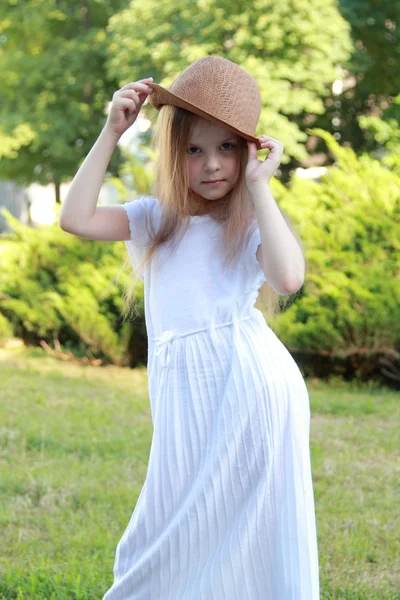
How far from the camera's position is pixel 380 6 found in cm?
1501

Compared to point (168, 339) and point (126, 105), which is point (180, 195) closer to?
point (126, 105)

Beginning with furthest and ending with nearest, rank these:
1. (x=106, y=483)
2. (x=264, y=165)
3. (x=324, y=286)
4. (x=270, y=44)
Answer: (x=270, y=44) → (x=324, y=286) → (x=106, y=483) → (x=264, y=165)

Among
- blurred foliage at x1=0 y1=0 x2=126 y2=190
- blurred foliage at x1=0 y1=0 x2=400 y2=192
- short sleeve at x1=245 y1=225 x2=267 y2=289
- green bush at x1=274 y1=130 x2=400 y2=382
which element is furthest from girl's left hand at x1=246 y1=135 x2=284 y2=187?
blurred foliage at x1=0 y1=0 x2=126 y2=190

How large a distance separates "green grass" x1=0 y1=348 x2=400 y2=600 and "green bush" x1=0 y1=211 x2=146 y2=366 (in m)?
1.09

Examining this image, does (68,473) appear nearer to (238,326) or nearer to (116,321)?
(238,326)

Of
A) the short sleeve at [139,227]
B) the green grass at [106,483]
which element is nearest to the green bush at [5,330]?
the green grass at [106,483]

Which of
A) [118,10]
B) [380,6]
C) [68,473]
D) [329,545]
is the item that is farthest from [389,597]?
[118,10]

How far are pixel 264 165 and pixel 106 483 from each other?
2.71 m

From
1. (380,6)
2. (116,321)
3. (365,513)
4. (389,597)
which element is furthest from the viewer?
(380,6)

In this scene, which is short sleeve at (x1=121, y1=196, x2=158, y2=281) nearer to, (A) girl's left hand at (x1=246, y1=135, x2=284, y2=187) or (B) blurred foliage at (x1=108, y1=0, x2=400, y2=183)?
(A) girl's left hand at (x1=246, y1=135, x2=284, y2=187)

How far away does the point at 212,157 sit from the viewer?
215 centimetres

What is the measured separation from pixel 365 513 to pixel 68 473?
5.15ft

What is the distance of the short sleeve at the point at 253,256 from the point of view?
218cm

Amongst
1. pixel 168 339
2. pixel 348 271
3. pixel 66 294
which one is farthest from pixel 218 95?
pixel 66 294
